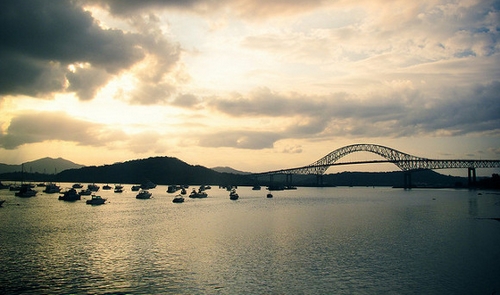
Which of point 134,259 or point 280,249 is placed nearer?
point 134,259

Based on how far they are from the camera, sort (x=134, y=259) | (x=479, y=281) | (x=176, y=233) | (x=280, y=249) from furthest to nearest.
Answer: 1. (x=176, y=233)
2. (x=280, y=249)
3. (x=134, y=259)
4. (x=479, y=281)

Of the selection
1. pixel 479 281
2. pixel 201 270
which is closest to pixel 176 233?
pixel 201 270

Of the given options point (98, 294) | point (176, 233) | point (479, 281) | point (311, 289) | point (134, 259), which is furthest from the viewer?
point (176, 233)

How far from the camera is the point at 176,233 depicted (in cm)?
4462

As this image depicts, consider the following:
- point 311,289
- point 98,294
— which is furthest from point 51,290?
point 311,289

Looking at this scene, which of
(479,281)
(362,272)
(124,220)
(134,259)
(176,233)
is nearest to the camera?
(479,281)

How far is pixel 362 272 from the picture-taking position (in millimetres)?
26750

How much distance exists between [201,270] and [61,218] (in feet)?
133

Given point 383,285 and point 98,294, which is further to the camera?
point 383,285

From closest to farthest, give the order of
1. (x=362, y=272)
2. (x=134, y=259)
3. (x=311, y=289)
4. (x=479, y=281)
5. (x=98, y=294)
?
(x=98, y=294)
(x=311, y=289)
(x=479, y=281)
(x=362, y=272)
(x=134, y=259)

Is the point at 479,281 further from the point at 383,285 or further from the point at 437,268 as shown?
the point at 383,285

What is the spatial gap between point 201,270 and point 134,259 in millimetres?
6677

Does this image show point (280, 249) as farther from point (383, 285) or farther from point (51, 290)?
point (51, 290)

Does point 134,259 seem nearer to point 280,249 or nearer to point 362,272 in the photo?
point 280,249
